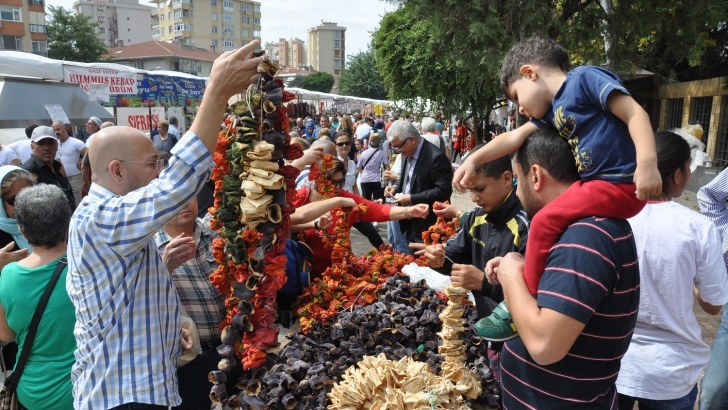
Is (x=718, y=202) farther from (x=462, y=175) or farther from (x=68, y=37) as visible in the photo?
(x=68, y=37)

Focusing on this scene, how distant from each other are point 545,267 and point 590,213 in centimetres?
21

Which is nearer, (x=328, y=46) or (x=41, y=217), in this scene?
(x=41, y=217)

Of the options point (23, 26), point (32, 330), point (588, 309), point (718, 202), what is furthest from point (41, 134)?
point (23, 26)

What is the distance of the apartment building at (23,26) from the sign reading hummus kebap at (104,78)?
4147cm

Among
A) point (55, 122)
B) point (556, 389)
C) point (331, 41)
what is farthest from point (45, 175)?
point (331, 41)

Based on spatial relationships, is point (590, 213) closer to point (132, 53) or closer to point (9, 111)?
point (9, 111)

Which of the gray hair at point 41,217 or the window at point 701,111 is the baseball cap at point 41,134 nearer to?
the gray hair at point 41,217

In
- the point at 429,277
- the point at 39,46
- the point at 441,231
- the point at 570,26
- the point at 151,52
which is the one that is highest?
the point at 151,52

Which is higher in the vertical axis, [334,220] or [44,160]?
[44,160]

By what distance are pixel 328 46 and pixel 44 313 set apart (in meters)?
130

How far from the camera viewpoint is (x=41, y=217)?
231 centimetres

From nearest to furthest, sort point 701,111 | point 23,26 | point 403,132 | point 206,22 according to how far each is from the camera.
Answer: point 403,132 → point 701,111 → point 23,26 → point 206,22

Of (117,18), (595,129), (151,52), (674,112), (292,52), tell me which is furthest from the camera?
(292,52)

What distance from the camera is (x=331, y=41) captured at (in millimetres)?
125625
